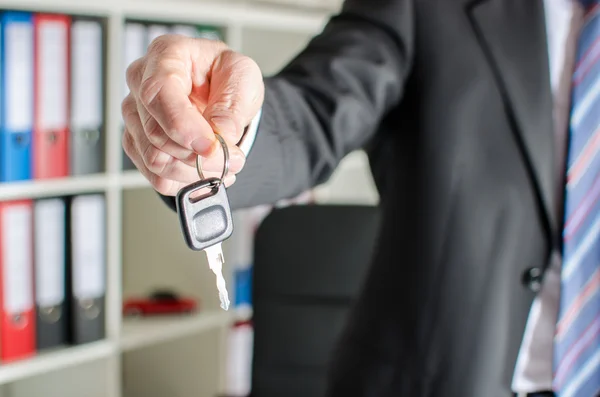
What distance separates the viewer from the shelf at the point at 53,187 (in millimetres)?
1393

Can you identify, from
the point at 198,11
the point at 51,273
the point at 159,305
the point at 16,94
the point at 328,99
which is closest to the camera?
the point at 328,99

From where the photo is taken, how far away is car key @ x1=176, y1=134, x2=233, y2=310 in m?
0.41

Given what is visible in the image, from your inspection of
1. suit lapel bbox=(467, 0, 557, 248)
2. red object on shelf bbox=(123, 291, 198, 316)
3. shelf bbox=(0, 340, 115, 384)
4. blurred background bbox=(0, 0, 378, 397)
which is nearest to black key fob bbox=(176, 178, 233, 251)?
suit lapel bbox=(467, 0, 557, 248)

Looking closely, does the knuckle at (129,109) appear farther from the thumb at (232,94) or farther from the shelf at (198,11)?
the shelf at (198,11)

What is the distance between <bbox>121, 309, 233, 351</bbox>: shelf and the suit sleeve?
99 centimetres

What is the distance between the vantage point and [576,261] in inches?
35.5

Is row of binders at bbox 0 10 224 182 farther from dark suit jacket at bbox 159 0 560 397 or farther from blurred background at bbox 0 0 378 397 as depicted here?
dark suit jacket at bbox 159 0 560 397

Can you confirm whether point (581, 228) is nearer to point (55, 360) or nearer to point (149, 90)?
point (149, 90)

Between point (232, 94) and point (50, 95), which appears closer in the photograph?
point (232, 94)

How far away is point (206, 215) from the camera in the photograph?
0.42m

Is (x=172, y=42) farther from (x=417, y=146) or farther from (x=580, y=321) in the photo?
(x=580, y=321)

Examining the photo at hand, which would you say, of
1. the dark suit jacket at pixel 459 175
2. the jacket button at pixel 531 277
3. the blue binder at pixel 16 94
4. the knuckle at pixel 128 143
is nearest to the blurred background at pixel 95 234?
the blue binder at pixel 16 94

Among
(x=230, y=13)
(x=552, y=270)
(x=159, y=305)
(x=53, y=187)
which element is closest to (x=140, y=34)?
(x=230, y=13)

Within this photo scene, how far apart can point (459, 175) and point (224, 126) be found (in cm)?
48
